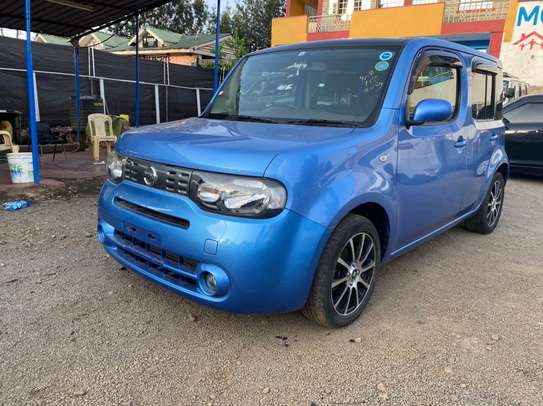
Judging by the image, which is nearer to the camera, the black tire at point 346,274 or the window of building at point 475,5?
the black tire at point 346,274

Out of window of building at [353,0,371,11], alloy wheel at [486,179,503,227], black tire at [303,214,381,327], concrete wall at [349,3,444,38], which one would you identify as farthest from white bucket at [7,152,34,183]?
window of building at [353,0,371,11]

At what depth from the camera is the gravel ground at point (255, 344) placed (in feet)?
7.14

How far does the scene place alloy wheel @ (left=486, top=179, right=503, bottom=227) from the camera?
484 cm

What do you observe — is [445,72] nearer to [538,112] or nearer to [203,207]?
[203,207]

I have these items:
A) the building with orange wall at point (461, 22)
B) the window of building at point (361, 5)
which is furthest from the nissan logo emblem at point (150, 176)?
the window of building at point (361, 5)

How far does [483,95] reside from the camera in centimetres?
418

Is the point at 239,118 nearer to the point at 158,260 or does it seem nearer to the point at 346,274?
the point at 158,260

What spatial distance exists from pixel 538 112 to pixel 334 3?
15.2m

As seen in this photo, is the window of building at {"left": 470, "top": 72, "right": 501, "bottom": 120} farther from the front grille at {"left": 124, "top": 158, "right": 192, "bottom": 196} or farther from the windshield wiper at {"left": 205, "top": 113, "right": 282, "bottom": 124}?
the front grille at {"left": 124, "top": 158, "right": 192, "bottom": 196}

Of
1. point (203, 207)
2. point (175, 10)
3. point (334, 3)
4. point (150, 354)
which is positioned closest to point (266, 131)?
point (203, 207)

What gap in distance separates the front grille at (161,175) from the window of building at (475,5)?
1842 cm

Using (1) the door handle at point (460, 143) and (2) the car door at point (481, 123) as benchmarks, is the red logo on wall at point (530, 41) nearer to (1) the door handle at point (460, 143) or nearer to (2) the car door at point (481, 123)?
(2) the car door at point (481, 123)

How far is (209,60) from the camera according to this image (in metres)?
28.7

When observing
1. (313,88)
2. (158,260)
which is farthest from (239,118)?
(158,260)
